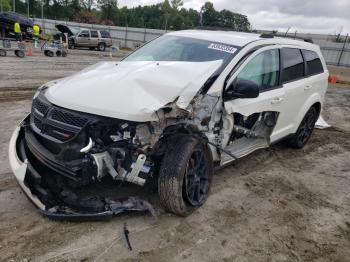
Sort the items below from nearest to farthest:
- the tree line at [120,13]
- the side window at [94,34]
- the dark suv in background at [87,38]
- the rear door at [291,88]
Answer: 1. the rear door at [291,88]
2. the dark suv in background at [87,38]
3. the side window at [94,34]
4. the tree line at [120,13]

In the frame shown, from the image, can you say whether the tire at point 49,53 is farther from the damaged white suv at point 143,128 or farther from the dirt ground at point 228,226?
the damaged white suv at point 143,128

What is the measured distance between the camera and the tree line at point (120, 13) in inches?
2970

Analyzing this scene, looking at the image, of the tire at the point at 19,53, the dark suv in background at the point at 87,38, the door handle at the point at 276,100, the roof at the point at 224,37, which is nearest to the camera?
the roof at the point at 224,37

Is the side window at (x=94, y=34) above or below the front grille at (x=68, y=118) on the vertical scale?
below

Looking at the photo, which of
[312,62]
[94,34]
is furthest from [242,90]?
[94,34]

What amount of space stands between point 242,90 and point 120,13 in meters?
96.5

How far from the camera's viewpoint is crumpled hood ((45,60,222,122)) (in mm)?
3316

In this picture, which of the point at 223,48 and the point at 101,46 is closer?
the point at 223,48

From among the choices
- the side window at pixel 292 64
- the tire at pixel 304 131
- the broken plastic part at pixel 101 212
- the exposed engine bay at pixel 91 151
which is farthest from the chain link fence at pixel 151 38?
the broken plastic part at pixel 101 212

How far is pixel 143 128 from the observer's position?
3391 millimetres

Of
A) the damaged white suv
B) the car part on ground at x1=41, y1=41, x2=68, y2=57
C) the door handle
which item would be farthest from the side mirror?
the car part on ground at x1=41, y1=41, x2=68, y2=57

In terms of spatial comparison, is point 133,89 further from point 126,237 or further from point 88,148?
point 126,237

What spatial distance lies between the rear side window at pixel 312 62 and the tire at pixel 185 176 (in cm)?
298

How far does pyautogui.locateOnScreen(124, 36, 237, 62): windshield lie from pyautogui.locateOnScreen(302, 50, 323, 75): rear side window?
2.06 meters
